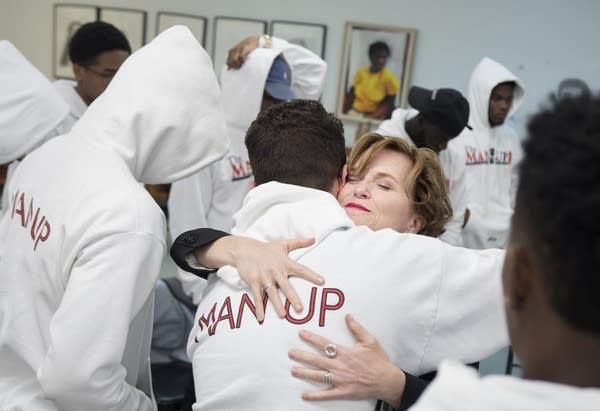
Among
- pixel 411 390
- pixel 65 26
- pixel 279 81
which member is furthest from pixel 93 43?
pixel 65 26

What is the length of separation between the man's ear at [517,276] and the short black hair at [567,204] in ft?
0.07

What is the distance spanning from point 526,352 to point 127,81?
4.08ft

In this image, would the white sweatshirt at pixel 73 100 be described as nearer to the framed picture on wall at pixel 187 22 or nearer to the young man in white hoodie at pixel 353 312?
the young man in white hoodie at pixel 353 312

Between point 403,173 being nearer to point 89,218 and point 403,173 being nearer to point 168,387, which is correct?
point 89,218

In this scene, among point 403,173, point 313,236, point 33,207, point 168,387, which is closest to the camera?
point 313,236

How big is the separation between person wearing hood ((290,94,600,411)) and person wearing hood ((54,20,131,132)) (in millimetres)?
2550

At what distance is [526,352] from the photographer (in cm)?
67

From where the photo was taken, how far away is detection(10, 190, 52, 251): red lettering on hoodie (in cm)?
137

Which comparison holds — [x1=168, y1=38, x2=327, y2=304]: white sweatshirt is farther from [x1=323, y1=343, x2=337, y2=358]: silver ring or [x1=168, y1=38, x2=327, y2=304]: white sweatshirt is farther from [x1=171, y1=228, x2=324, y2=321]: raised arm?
[x1=323, y1=343, x2=337, y2=358]: silver ring

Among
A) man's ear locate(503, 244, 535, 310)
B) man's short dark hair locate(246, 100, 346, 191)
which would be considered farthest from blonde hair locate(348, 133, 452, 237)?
man's ear locate(503, 244, 535, 310)

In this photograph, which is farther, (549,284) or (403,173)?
(403,173)

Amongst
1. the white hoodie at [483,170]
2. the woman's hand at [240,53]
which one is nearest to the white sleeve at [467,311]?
the woman's hand at [240,53]

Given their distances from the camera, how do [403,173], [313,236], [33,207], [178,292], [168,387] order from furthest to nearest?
[178,292], [168,387], [403,173], [33,207], [313,236]

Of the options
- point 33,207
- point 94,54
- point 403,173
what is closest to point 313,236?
point 403,173
